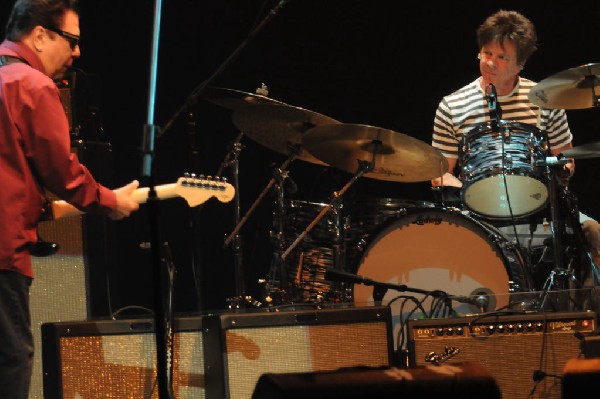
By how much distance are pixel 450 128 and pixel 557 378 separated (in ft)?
8.20

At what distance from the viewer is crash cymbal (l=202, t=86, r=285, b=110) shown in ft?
16.0

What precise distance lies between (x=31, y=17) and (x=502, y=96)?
3.19 meters

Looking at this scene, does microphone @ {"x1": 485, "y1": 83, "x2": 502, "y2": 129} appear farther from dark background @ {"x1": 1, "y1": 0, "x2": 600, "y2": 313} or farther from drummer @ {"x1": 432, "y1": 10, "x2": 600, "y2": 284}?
dark background @ {"x1": 1, "y1": 0, "x2": 600, "y2": 313}

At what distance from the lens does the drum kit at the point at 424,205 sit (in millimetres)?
4832

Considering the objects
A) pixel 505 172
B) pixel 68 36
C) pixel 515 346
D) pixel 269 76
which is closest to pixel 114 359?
pixel 68 36

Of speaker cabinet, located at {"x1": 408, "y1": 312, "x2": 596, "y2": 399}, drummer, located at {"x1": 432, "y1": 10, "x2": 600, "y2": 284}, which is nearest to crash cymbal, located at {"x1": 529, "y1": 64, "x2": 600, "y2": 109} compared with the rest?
drummer, located at {"x1": 432, "y1": 10, "x2": 600, "y2": 284}

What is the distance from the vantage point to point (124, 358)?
3814 mm

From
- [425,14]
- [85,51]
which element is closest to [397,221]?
[425,14]

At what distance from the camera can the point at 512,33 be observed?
227 inches

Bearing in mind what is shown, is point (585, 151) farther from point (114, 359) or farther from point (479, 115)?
point (114, 359)

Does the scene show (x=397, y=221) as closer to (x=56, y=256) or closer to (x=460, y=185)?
(x=460, y=185)

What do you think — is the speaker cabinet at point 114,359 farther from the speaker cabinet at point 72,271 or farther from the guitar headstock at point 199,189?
the guitar headstock at point 199,189

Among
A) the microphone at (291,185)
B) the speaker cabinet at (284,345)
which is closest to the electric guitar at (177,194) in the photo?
the speaker cabinet at (284,345)

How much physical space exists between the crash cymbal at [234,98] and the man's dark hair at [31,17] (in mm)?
1221
